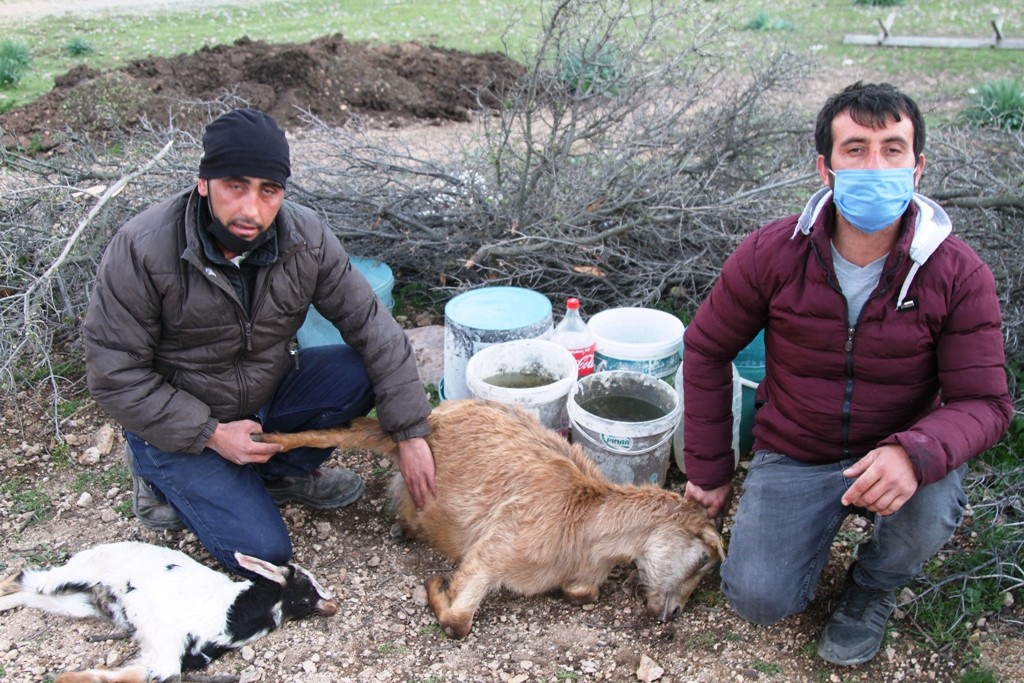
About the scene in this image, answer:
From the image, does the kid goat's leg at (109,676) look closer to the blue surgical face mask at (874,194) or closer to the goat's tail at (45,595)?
the goat's tail at (45,595)

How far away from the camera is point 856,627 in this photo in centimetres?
323

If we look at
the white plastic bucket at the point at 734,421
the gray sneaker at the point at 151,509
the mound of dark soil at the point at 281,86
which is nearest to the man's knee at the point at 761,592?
the white plastic bucket at the point at 734,421

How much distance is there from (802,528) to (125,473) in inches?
126

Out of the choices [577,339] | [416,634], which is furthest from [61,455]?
[577,339]

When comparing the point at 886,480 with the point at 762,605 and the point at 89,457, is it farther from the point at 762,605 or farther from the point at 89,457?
the point at 89,457

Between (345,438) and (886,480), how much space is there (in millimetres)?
2165

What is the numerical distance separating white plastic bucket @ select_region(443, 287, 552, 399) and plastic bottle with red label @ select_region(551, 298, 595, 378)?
4.1 inches

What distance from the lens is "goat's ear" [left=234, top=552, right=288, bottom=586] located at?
3.36 meters

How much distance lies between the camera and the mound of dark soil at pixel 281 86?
8.91 metres

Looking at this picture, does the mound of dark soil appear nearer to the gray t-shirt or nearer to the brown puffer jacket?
the brown puffer jacket

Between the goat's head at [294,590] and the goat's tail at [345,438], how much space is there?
51 cm

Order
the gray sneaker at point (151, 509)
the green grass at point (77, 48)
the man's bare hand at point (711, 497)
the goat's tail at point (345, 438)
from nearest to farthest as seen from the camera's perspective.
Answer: the man's bare hand at point (711, 497)
the goat's tail at point (345, 438)
the gray sneaker at point (151, 509)
the green grass at point (77, 48)

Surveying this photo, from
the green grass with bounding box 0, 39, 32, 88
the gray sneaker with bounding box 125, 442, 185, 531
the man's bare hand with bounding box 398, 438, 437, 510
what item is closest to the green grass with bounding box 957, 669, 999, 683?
the man's bare hand with bounding box 398, 438, 437, 510

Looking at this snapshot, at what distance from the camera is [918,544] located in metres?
3.05
